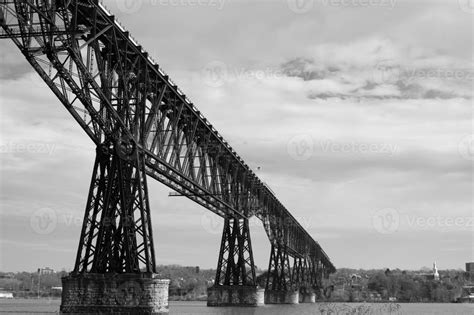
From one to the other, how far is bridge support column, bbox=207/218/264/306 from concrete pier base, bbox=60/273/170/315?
3785cm

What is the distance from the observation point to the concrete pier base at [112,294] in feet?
117

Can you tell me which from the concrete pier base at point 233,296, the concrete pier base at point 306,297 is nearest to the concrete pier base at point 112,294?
the concrete pier base at point 233,296

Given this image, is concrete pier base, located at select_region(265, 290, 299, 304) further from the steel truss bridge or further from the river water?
the steel truss bridge

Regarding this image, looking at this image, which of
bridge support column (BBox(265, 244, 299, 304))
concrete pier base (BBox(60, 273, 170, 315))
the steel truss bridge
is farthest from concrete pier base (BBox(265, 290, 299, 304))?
concrete pier base (BBox(60, 273, 170, 315))

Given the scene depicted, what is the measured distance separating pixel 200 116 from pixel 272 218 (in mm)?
46189

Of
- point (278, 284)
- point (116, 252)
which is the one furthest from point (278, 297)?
point (116, 252)

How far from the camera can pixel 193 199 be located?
59.8 m

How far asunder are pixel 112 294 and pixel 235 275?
133ft

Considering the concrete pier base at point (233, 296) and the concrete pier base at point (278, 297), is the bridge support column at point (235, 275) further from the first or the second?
the concrete pier base at point (278, 297)

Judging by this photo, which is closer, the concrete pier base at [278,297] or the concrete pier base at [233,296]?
the concrete pier base at [233,296]

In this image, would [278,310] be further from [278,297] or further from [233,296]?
[278,297]

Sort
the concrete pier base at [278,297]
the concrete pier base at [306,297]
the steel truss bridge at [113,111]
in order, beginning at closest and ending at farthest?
1. the steel truss bridge at [113,111]
2. the concrete pier base at [278,297]
3. the concrete pier base at [306,297]

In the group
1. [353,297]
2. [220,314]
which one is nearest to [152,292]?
[220,314]

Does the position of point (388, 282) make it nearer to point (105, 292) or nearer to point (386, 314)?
point (386, 314)
